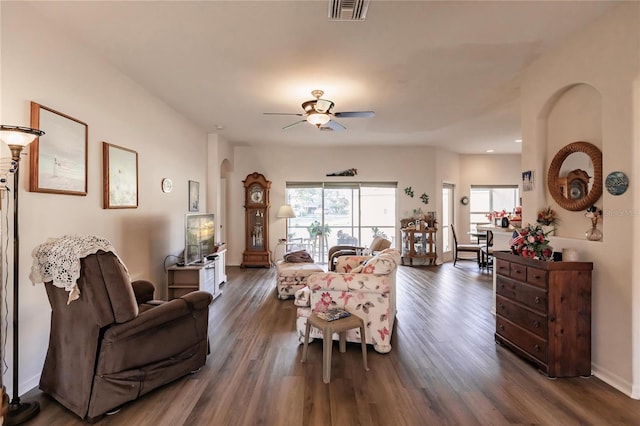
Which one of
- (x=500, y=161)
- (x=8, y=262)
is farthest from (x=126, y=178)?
(x=500, y=161)

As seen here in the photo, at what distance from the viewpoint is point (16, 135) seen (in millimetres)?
1928

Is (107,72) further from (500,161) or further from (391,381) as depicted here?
(500,161)

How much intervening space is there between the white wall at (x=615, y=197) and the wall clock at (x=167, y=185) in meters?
4.79

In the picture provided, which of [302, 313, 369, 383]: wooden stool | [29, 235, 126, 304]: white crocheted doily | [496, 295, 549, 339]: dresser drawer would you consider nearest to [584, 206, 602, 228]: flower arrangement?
[496, 295, 549, 339]: dresser drawer

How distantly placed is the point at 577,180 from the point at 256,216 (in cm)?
608

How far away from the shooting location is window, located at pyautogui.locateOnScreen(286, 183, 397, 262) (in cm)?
803

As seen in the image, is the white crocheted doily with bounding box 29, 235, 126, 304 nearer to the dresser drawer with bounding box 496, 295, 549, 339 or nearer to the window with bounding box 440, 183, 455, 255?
the dresser drawer with bounding box 496, 295, 549, 339

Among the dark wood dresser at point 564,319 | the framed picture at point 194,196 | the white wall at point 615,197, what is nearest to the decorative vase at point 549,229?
the white wall at point 615,197

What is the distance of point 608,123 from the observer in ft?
8.22

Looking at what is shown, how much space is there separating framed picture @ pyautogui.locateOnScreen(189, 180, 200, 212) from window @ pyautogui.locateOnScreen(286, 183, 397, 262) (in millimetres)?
2642

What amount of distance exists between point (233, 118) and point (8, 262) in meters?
3.66

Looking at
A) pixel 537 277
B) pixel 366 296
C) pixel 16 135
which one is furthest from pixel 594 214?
pixel 16 135

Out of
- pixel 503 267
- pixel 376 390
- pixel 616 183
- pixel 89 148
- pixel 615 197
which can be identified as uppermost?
pixel 89 148

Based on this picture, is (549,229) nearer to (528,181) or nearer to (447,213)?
(528,181)
